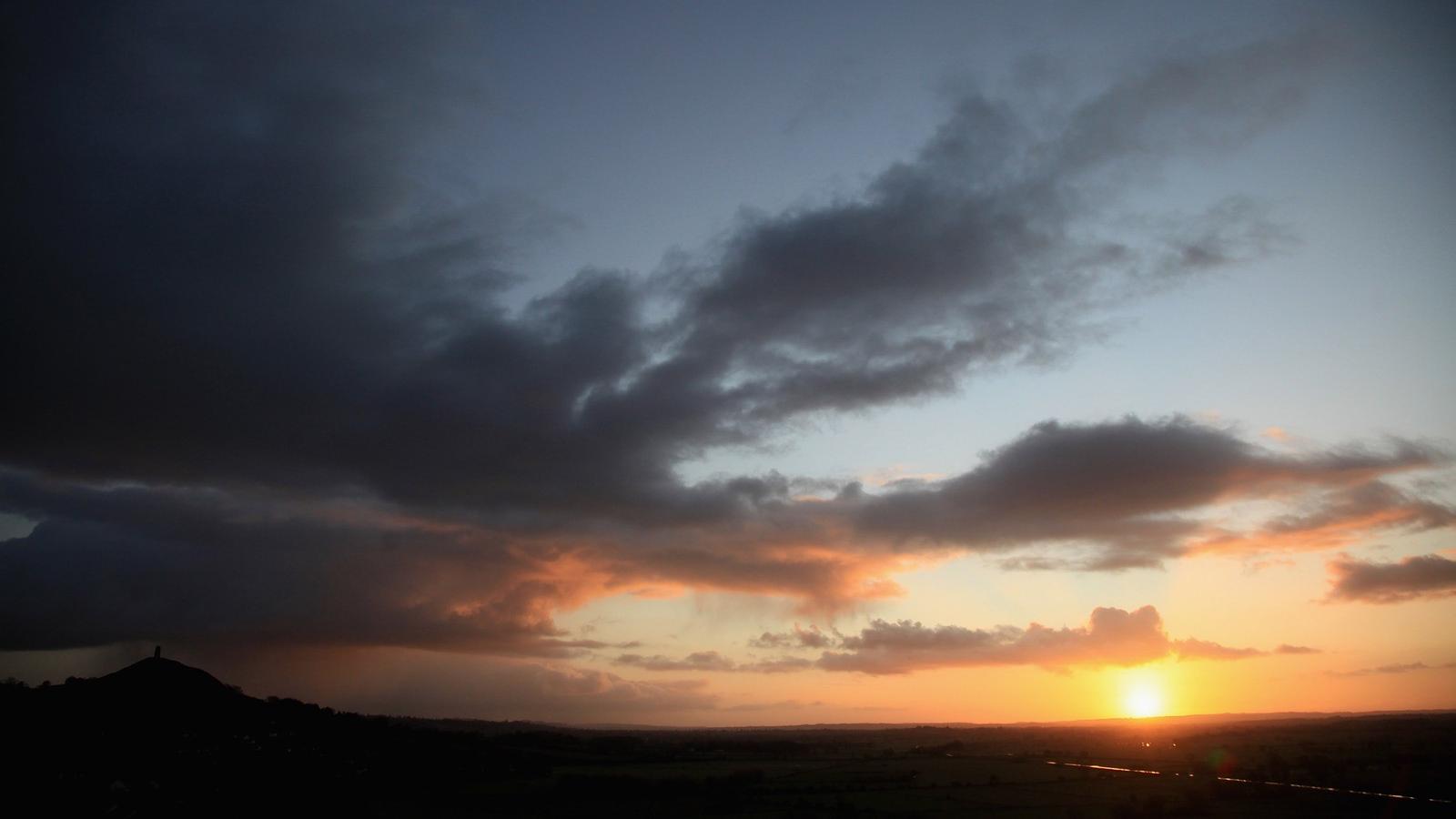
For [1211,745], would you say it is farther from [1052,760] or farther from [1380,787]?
[1380,787]

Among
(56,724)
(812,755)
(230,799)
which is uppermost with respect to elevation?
(56,724)

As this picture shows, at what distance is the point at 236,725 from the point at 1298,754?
164 metres

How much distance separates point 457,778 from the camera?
105812 mm

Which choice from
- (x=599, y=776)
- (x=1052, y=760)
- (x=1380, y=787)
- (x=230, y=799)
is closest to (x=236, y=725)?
(x=230, y=799)

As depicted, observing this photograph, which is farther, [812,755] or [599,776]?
[812,755]

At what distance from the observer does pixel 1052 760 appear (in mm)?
151875

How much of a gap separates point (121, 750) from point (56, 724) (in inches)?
408

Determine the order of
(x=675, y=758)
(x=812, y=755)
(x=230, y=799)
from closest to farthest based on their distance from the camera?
(x=230, y=799), (x=675, y=758), (x=812, y=755)

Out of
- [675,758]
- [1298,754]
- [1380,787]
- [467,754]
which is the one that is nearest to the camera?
[1380,787]

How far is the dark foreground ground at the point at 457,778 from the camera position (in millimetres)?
62844

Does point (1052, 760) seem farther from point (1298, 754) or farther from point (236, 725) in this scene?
point (236, 725)

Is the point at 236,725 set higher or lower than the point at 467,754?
higher

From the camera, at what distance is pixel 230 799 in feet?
214

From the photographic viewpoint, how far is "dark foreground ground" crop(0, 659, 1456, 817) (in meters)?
62.8
